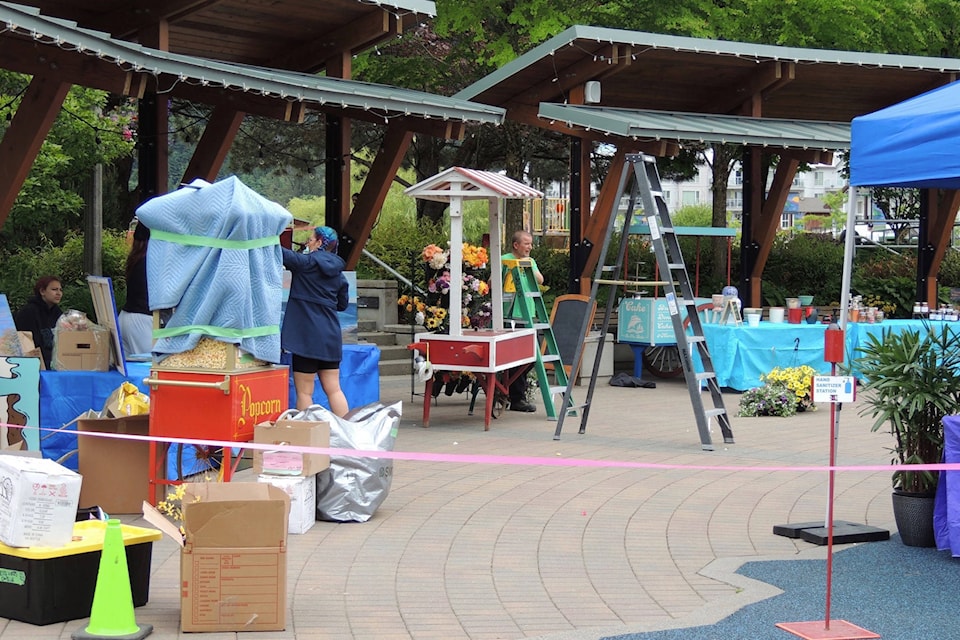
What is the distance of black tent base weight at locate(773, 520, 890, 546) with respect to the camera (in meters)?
7.16

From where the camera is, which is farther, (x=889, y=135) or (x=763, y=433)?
(x=763, y=433)

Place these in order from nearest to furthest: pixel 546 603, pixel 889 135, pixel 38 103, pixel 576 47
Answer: pixel 546 603
pixel 889 135
pixel 38 103
pixel 576 47

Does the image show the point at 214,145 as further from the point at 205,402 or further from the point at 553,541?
the point at 553,541

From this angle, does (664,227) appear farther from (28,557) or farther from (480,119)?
(28,557)

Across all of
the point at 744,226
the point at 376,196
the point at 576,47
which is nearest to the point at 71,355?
the point at 376,196

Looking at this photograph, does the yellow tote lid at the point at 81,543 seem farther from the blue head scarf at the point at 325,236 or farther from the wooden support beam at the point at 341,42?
the wooden support beam at the point at 341,42

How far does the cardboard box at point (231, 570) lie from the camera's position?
5309mm

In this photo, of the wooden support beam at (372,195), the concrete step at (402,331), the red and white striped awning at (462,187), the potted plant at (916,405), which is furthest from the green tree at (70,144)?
the potted plant at (916,405)

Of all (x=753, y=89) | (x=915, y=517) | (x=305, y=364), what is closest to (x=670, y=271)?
(x=305, y=364)

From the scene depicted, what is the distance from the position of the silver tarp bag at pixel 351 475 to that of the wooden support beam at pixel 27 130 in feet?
12.8

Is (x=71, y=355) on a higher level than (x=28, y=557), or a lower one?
higher

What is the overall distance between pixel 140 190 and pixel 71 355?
3645mm

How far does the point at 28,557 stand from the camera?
208 inches

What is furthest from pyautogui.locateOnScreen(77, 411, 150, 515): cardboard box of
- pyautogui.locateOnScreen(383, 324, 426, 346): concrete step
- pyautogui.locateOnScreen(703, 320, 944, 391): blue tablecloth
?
pyautogui.locateOnScreen(703, 320, 944, 391): blue tablecloth
